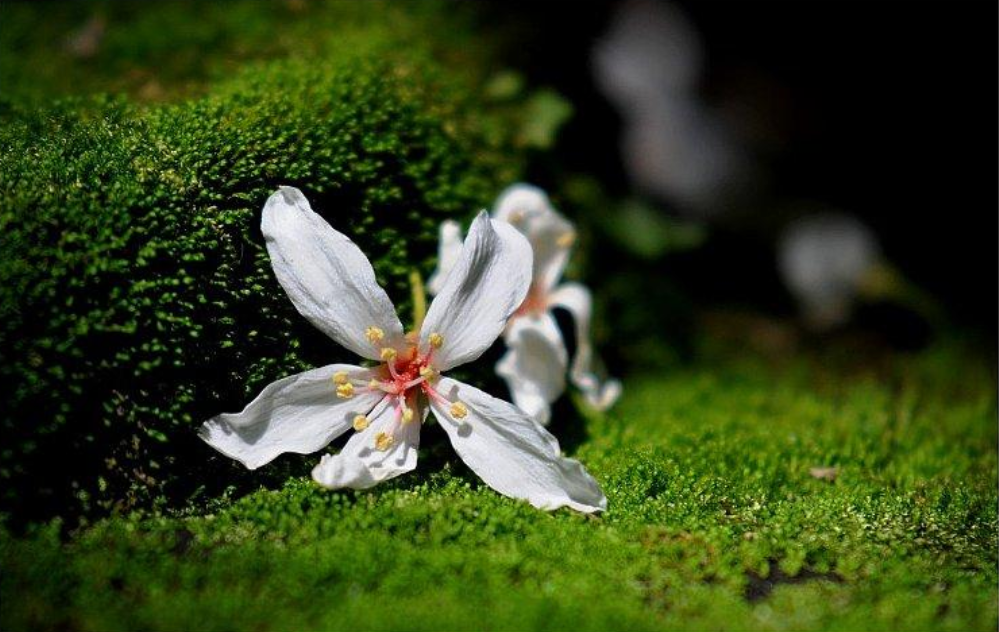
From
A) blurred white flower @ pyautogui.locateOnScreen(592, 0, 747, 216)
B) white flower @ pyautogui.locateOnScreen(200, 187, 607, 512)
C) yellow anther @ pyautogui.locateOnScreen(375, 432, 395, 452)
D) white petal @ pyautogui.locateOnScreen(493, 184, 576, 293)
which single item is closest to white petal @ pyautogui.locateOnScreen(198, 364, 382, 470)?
white flower @ pyautogui.locateOnScreen(200, 187, 607, 512)

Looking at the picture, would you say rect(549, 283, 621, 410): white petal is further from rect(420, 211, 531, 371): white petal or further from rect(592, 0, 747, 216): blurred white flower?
rect(592, 0, 747, 216): blurred white flower

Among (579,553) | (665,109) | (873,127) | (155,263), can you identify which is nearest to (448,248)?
(155,263)

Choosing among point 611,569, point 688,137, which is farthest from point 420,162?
point 688,137

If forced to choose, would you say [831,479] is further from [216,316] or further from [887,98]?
[887,98]

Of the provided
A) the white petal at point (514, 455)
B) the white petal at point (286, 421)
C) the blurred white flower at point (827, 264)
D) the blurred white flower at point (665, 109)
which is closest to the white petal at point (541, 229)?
the white petal at point (514, 455)

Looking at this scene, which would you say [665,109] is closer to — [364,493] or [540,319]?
[540,319]

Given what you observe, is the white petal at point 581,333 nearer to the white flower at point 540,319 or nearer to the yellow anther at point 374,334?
the white flower at point 540,319
